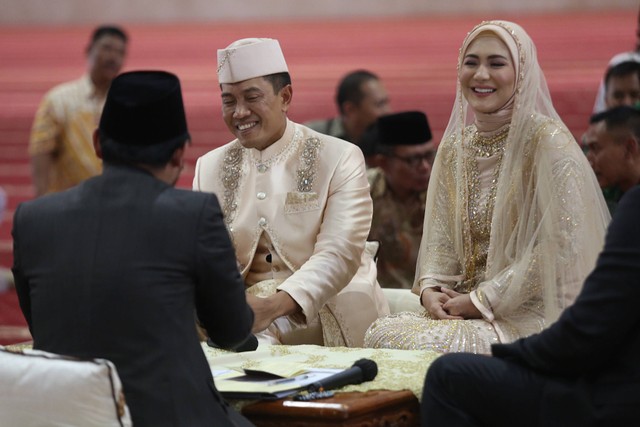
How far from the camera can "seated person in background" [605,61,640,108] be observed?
6.17 meters

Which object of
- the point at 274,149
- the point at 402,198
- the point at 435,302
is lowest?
the point at 435,302

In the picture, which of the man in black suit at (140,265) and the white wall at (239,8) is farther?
the white wall at (239,8)

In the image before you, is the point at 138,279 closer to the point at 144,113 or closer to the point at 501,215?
the point at 144,113

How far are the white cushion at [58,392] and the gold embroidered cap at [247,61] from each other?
5.25 feet

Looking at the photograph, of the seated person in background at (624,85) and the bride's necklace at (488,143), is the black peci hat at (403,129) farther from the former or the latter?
the bride's necklace at (488,143)

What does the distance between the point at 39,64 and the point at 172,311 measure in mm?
13635

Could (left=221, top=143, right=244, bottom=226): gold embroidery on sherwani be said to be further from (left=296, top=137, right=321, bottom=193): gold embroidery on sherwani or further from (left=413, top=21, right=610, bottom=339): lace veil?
(left=413, top=21, right=610, bottom=339): lace veil

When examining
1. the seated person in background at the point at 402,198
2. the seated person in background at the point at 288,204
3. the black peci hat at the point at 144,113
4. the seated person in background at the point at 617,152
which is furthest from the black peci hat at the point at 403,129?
the black peci hat at the point at 144,113

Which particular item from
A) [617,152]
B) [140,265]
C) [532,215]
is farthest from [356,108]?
[140,265]

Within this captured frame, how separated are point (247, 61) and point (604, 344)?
184cm

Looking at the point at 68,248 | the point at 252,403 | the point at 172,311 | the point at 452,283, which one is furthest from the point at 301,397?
the point at 452,283

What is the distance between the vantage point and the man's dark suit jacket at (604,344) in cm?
271

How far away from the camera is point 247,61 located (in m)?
4.12

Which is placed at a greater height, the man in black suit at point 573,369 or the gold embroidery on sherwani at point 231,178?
the gold embroidery on sherwani at point 231,178
